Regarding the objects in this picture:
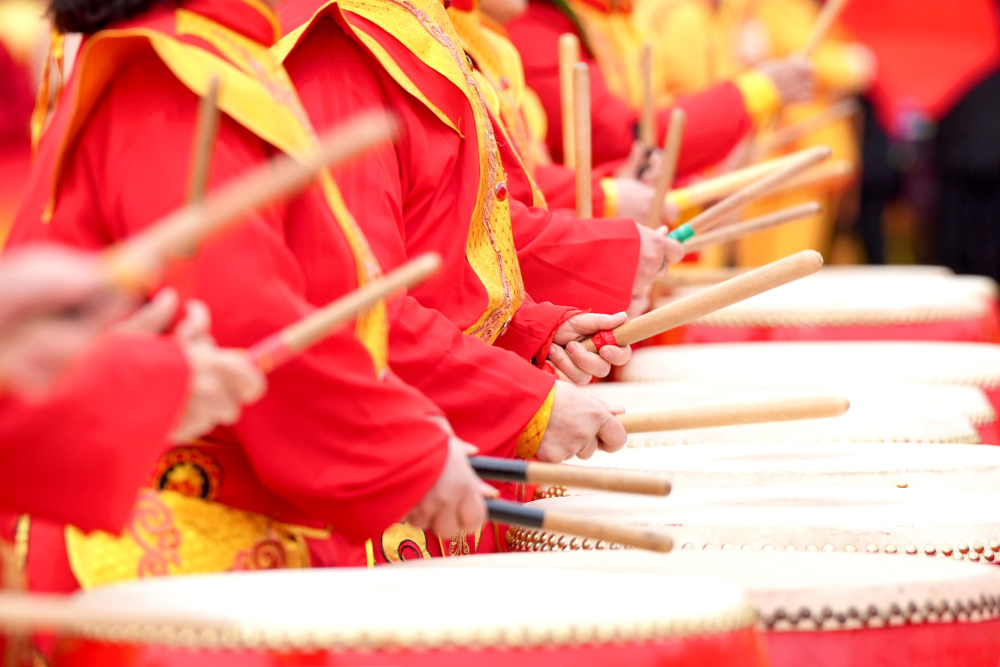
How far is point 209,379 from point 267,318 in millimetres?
140

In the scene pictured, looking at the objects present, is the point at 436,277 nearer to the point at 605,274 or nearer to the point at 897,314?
the point at 605,274

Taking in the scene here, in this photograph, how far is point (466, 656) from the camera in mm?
937

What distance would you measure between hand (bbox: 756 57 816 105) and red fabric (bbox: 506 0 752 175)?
13cm

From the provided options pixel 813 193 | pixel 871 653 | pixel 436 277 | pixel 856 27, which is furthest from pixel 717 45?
pixel 871 653

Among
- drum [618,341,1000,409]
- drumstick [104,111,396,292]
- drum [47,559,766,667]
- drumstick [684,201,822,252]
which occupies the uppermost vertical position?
drumstick [104,111,396,292]

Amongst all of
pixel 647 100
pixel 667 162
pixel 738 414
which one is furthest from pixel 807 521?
pixel 647 100

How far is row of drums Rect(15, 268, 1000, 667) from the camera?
0.94 metres

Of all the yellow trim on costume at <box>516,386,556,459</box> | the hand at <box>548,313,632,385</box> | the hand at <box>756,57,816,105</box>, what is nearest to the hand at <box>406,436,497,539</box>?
the yellow trim on costume at <box>516,386,556,459</box>

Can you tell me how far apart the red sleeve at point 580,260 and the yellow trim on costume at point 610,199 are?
424mm

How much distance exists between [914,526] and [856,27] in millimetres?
4841

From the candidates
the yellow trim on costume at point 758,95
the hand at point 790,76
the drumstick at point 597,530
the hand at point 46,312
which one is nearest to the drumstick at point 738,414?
the drumstick at point 597,530

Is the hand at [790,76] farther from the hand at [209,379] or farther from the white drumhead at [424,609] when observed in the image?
the hand at [209,379]

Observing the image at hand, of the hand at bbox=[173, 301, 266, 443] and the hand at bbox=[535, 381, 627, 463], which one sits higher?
the hand at bbox=[173, 301, 266, 443]

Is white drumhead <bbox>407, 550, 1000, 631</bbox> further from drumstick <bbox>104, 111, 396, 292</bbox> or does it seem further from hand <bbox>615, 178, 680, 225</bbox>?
hand <bbox>615, 178, 680, 225</bbox>
